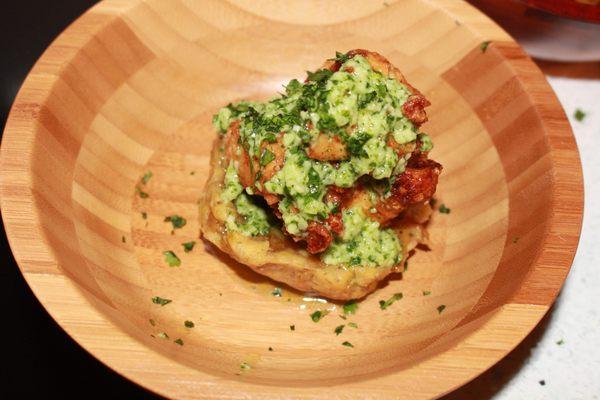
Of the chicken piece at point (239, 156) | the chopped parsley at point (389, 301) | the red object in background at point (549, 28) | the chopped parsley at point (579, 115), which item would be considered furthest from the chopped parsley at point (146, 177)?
the chopped parsley at point (579, 115)

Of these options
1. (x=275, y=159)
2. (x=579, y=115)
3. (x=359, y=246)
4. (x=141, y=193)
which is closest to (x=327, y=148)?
(x=275, y=159)

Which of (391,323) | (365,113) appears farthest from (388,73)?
(391,323)

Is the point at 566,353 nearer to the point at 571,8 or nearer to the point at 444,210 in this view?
the point at 444,210

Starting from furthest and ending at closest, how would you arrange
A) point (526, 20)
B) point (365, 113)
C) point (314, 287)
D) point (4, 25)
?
1. point (4, 25)
2. point (526, 20)
3. point (314, 287)
4. point (365, 113)

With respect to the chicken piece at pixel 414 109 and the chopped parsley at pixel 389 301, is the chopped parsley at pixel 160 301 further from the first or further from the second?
the chicken piece at pixel 414 109

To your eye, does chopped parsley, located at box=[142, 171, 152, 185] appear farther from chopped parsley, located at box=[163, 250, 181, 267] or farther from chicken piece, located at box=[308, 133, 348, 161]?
chicken piece, located at box=[308, 133, 348, 161]

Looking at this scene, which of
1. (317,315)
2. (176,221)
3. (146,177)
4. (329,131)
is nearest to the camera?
(329,131)

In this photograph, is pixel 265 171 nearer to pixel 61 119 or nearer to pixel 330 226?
pixel 330 226
